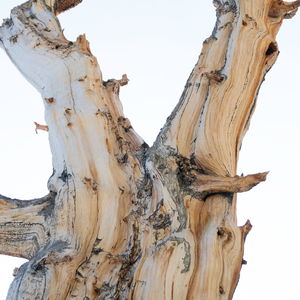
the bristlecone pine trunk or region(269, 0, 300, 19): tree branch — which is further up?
region(269, 0, 300, 19): tree branch

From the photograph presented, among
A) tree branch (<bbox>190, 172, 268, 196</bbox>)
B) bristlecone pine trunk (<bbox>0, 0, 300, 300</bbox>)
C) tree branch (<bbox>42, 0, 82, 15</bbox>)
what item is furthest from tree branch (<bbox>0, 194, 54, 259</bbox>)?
tree branch (<bbox>42, 0, 82, 15</bbox>)

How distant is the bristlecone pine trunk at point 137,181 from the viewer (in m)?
2.16

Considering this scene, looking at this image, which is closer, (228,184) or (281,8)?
(228,184)

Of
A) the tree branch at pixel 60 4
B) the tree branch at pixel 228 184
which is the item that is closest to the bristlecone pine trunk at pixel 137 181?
the tree branch at pixel 228 184

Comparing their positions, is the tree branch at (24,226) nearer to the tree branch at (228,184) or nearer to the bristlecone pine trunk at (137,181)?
the bristlecone pine trunk at (137,181)

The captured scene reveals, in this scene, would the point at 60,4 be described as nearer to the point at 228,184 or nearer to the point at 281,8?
the point at 281,8

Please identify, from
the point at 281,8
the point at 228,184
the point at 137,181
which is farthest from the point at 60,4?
the point at 228,184

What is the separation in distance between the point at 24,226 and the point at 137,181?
44cm

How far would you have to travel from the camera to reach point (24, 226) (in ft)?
7.93

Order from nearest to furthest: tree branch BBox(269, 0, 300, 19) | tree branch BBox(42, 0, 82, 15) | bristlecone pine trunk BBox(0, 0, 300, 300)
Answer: bristlecone pine trunk BBox(0, 0, 300, 300)
tree branch BBox(269, 0, 300, 19)
tree branch BBox(42, 0, 82, 15)

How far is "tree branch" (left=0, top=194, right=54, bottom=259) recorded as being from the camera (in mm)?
2371

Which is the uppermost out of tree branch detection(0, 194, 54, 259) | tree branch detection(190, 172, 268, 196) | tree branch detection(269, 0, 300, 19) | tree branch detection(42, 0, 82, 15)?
tree branch detection(42, 0, 82, 15)

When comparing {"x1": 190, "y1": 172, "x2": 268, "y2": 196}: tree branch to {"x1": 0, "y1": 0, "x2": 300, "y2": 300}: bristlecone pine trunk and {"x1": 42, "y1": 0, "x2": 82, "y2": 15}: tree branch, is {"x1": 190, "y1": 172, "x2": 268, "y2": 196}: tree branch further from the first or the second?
{"x1": 42, "y1": 0, "x2": 82, "y2": 15}: tree branch

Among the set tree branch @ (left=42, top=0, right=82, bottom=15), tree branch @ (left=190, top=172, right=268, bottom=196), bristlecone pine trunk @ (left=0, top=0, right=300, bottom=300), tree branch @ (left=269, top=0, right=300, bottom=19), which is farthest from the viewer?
tree branch @ (left=42, top=0, right=82, bottom=15)
